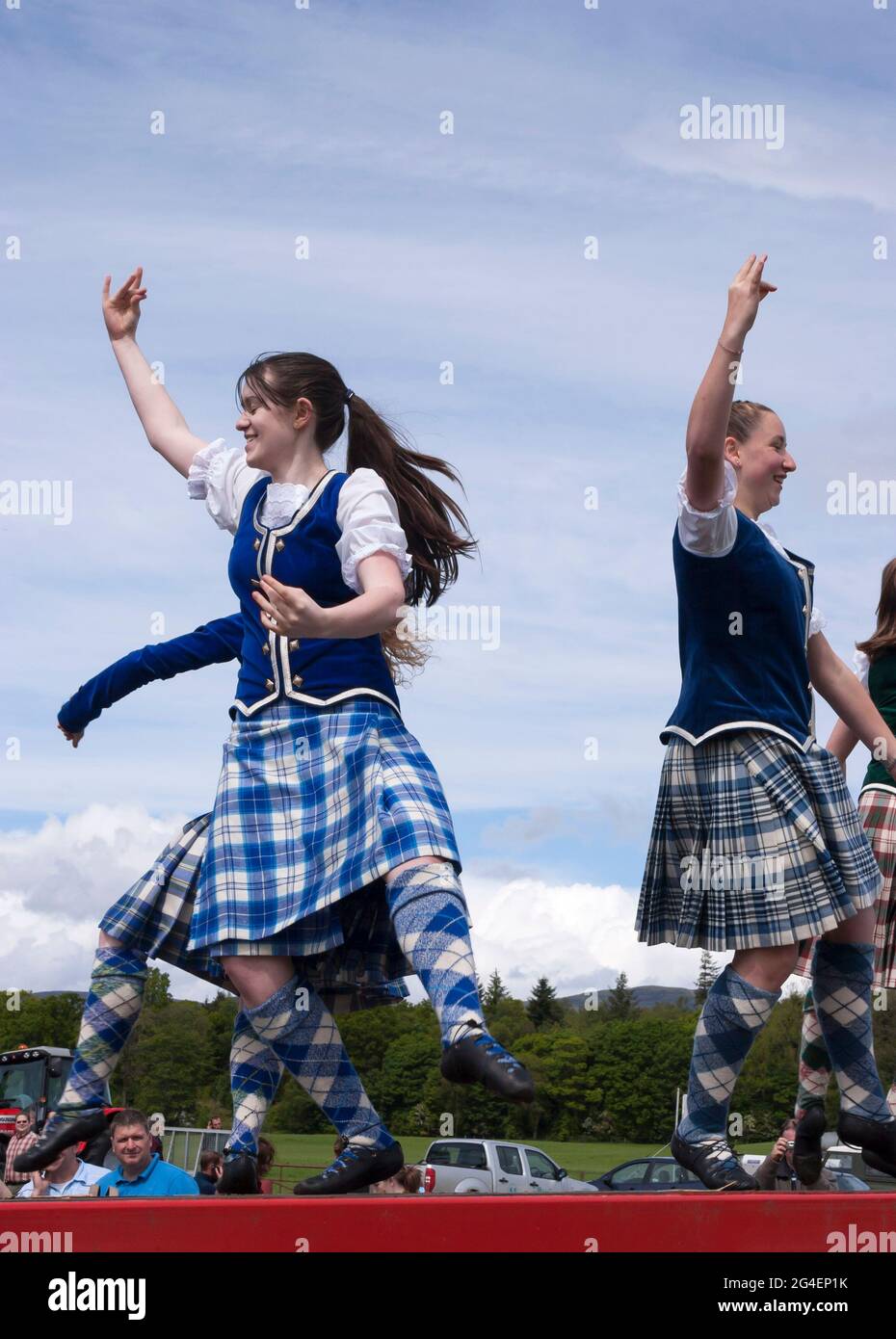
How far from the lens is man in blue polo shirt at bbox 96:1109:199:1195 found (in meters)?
4.98

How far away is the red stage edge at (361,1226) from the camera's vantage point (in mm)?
2807

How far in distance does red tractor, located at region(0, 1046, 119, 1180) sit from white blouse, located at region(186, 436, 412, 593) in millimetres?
17273

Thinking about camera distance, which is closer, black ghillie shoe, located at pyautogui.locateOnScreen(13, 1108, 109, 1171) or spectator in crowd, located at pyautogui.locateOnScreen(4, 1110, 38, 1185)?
black ghillie shoe, located at pyautogui.locateOnScreen(13, 1108, 109, 1171)

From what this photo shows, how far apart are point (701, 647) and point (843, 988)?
0.98 metres

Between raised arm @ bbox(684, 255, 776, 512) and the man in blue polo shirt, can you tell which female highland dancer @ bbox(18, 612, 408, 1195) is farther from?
raised arm @ bbox(684, 255, 776, 512)

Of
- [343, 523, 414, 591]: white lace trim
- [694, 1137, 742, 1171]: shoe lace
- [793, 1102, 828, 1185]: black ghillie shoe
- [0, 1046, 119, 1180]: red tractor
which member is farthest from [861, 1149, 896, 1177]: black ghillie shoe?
[0, 1046, 119, 1180]: red tractor

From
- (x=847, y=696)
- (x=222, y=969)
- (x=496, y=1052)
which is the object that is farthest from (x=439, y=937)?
(x=847, y=696)

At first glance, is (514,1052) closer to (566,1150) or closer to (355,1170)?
(566,1150)

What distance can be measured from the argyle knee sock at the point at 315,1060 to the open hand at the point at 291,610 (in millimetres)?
943

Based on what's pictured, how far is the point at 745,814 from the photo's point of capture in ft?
13.0

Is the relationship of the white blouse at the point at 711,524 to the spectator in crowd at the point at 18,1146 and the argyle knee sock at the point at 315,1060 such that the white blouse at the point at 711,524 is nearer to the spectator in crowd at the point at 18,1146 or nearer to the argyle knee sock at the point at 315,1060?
the argyle knee sock at the point at 315,1060

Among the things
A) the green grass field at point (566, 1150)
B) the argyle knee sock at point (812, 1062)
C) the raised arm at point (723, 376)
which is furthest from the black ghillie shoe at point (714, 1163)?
the green grass field at point (566, 1150)
